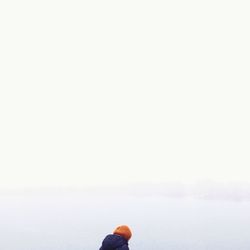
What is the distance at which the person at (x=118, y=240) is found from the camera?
918 cm

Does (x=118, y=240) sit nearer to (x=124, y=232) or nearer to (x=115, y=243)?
(x=115, y=243)

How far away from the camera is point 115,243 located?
9188 mm

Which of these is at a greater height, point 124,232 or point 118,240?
point 124,232

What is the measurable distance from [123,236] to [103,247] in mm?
434

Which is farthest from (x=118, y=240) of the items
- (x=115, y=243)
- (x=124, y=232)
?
(x=124, y=232)

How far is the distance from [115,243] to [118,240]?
8 cm

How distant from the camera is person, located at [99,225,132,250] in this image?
918 cm

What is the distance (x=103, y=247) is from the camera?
9305mm

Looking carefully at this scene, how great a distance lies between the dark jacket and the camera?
9177 mm

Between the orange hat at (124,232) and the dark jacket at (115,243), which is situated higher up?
the orange hat at (124,232)

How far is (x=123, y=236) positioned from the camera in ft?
30.4

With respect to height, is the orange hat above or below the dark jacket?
above

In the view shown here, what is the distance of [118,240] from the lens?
362 inches
